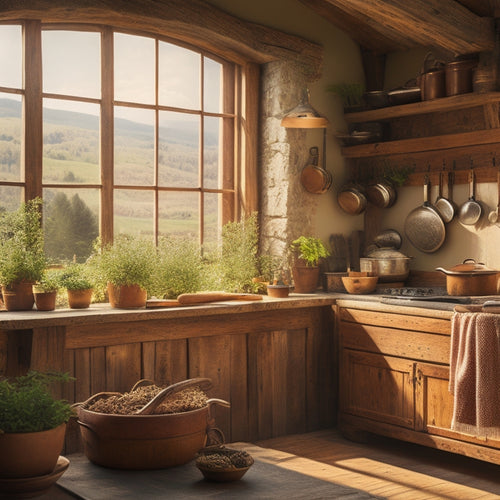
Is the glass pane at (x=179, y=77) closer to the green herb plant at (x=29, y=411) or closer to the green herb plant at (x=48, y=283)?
the green herb plant at (x=48, y=283)

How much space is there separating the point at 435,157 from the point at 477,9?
0.94m

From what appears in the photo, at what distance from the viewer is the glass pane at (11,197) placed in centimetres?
426

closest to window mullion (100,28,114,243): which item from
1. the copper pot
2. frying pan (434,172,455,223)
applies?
the copper pot

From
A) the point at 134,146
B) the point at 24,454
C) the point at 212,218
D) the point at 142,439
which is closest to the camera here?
the point at 24,454

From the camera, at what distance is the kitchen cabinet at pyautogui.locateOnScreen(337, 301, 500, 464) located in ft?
13.6

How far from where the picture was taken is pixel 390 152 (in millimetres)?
5219

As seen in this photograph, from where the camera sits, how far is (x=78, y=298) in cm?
411

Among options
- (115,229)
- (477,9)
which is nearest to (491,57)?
(477,9)

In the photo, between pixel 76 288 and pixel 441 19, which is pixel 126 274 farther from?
pixel 441 19

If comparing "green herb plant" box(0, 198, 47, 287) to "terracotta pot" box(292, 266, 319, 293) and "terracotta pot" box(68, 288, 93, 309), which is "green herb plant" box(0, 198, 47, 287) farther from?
"terracotta pot" box(292, 266, 319, 293)

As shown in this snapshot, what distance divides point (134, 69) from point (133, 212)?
2.85 feet

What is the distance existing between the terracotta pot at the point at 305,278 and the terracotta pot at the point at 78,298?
146 centimetres

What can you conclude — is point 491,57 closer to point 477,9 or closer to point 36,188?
point 477,9

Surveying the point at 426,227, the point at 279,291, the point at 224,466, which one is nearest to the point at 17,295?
the point at 279,291
